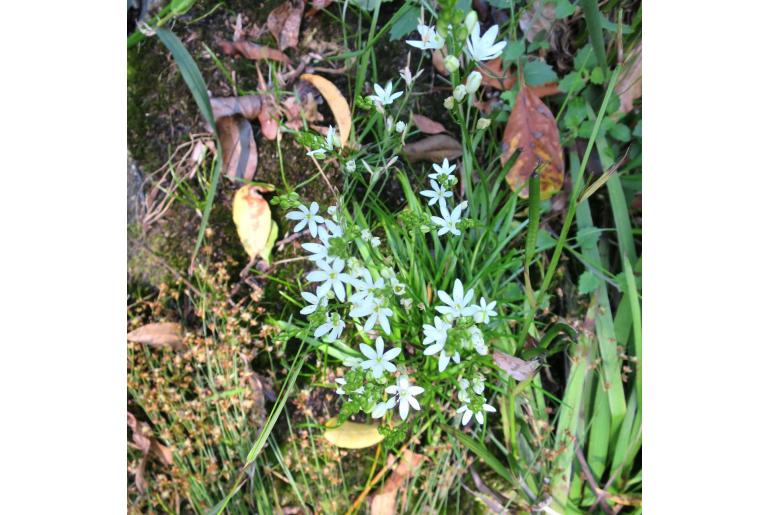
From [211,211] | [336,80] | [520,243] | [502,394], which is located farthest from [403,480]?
[336,80]

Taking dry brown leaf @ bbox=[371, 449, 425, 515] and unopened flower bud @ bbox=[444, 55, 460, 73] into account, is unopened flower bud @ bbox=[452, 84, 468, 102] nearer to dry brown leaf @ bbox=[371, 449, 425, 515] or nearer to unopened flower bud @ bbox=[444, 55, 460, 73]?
unopened flower bud @ bbox=[444, 55, 460, 73]

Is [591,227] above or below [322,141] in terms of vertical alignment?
below

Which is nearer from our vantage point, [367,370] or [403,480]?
[367,370]

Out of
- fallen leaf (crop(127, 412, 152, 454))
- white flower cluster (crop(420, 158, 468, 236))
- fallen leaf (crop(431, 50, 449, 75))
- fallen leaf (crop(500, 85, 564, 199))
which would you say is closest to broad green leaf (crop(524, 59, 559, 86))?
fallen leaf (crop(500, 85, 564, 199))

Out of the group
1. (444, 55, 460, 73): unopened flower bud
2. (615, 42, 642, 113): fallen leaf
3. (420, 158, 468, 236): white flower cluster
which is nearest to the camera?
(444, 55, 460, 73): unopened flower bud

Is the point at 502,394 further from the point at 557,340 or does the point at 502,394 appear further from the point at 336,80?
the point at 336,80

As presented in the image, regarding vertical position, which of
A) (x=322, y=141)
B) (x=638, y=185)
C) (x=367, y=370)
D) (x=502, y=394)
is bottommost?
(x=502, y=394)
